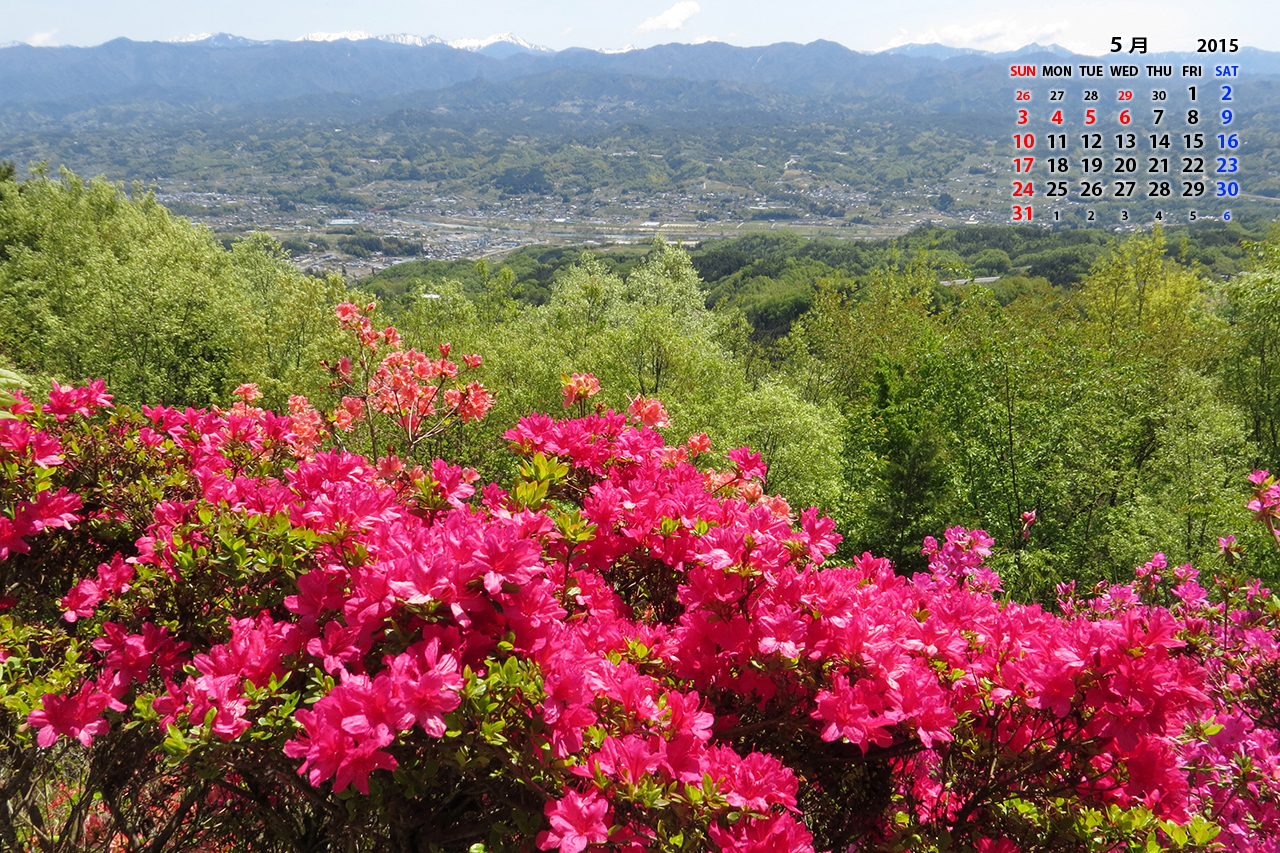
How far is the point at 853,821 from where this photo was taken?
2.58 m

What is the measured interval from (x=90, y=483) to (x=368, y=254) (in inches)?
6667

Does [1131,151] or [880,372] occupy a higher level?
[1131,151]

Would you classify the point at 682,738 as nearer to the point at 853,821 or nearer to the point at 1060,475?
the point at 853,821

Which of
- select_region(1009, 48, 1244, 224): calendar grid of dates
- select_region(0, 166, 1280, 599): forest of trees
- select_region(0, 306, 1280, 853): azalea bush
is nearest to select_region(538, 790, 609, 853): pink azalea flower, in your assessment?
select_region(0, 306, 1280, 853): azalea bush

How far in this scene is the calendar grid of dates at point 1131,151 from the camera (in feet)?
64.4

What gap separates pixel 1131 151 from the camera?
2707 inches

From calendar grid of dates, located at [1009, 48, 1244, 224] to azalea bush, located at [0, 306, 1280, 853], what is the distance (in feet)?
63.1

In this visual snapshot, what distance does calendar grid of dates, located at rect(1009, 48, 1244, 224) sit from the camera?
1964 cm

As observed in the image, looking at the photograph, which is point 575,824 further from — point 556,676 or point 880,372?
point 880,372

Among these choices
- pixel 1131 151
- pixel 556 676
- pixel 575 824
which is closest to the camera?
pixel 575 824

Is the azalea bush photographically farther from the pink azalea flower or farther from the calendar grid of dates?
the calendar grid of dates

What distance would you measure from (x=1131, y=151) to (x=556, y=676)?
90280 mm

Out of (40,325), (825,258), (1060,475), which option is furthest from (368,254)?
(1060,475)

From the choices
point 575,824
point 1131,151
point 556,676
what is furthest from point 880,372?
point 1131,151
